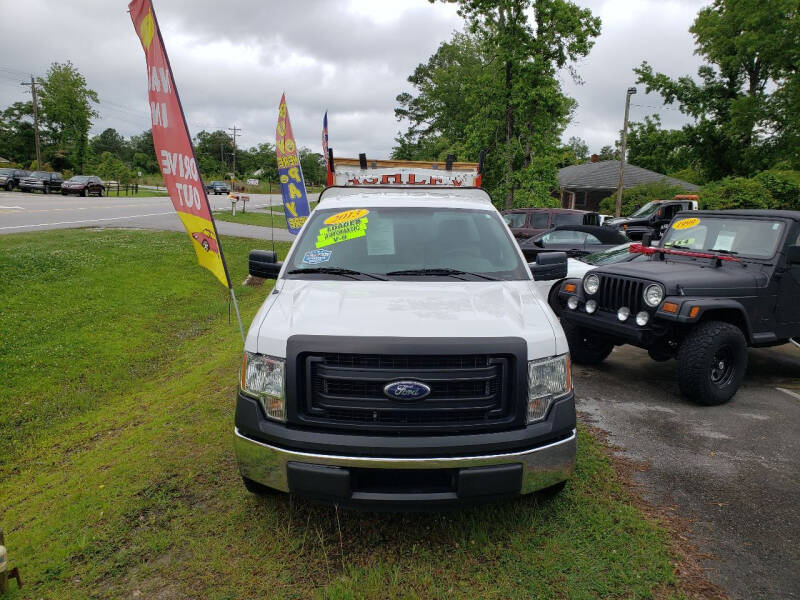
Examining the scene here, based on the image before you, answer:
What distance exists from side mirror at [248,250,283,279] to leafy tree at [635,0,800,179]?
1368 inches

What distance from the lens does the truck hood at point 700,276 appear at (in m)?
5.31

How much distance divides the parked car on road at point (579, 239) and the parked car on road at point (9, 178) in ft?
127

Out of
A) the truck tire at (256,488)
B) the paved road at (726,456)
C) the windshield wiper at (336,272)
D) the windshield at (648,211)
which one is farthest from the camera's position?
the windshield at (648,211)

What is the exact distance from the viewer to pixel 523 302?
3365 millimetres

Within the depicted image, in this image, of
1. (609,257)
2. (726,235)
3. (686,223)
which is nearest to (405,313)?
(726,235)

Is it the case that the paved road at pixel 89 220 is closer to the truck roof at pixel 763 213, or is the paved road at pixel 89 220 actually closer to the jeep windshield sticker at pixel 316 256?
the truck roof at pixel 763 213

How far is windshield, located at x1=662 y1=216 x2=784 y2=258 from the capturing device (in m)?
5.84

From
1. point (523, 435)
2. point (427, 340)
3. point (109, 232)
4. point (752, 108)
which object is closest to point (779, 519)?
point (523, 435)

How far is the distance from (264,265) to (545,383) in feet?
7.78

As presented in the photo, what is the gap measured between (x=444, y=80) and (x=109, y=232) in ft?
120

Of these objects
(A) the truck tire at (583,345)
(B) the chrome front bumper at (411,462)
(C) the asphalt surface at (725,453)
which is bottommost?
(C) the asphalt surface at (725,453)

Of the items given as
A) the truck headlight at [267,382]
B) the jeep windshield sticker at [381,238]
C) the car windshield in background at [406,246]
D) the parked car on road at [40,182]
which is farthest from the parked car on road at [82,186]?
the truck headlight at [267,382]

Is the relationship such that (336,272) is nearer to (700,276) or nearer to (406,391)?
(406,391)

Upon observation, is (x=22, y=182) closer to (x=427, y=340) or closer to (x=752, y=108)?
(x=427, y=340)
